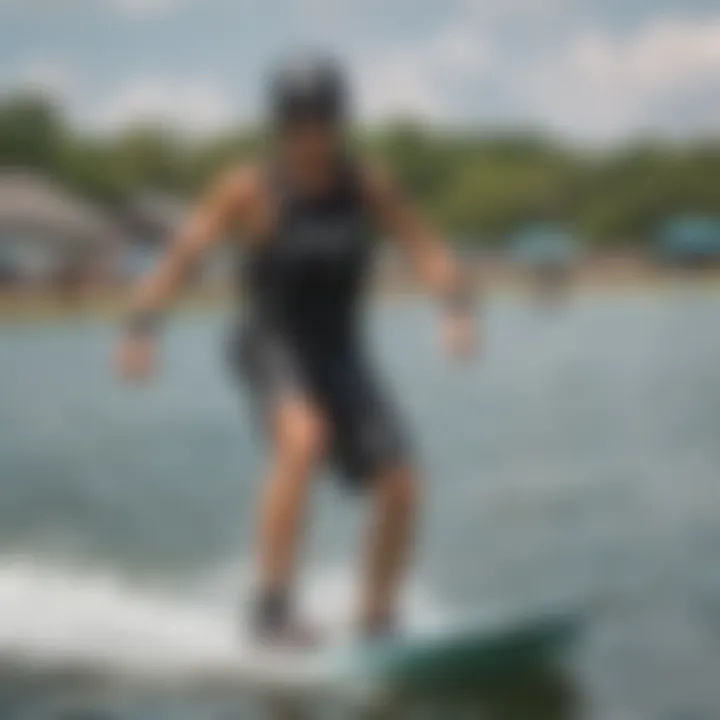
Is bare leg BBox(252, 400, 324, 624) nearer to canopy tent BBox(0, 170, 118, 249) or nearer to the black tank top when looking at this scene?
the black tank top

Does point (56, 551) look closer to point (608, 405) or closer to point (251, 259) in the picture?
point (251, 259)

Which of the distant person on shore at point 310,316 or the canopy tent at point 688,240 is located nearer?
the distant person on shore at point 310,316

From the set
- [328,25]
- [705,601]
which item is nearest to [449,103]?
[328,25]

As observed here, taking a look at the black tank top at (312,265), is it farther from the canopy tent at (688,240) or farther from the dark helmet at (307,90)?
the canopy tent at (688,240)

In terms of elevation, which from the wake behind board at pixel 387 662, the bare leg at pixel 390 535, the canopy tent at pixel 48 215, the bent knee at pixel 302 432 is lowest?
the wake behind board at pixel 387 662

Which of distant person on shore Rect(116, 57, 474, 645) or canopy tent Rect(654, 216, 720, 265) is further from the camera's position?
canopy tent Rect(654, 216, 720, 265)

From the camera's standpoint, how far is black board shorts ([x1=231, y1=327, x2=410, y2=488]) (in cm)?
145

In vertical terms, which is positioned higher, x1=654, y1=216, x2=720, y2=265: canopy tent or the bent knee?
x1=654, y1=216, x2=720, y2=265: canopy tent

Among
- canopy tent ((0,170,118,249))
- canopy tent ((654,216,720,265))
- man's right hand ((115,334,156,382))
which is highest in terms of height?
canopy tent ((0,170,118,249))

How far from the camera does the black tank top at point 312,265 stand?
4.72ft

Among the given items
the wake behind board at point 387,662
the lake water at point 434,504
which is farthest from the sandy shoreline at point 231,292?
the wake behind board at point 387,662

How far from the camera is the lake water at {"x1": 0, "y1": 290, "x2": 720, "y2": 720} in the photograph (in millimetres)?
1459

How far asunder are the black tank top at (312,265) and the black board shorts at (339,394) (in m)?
0.01

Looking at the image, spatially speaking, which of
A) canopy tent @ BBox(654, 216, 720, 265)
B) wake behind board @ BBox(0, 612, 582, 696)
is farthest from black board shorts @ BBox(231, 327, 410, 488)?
canopy tent @ BBox(654, 216, 720, 265)
